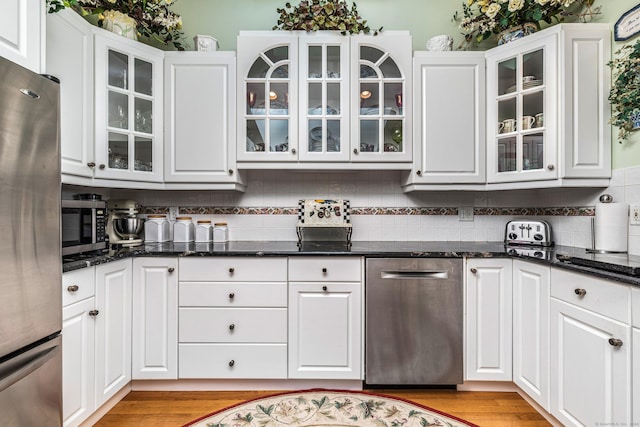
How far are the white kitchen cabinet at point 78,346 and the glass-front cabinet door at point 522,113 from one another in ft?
7.92

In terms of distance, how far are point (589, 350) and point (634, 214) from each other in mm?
879

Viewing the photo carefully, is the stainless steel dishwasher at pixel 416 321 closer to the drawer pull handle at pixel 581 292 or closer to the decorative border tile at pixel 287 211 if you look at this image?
the drawer pull handle at pixel 581 292

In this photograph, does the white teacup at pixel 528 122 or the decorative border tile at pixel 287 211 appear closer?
the white teacup at pixel 528 122

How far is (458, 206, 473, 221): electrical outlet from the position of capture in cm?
248

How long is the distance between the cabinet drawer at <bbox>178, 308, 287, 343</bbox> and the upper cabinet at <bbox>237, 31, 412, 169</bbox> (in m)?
0.95

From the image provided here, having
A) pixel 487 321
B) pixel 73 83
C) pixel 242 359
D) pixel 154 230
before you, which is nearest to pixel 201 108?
pixel 73 83

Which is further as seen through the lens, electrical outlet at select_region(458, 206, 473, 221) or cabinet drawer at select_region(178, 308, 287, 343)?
electrical outlet at select_region(458, 206, 473, 221)

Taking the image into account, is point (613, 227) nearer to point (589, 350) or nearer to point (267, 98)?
point (589, 350)

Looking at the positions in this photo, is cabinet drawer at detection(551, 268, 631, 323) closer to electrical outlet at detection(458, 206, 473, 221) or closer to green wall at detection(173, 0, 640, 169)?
electrical outlet at detection(458, 206, 473, 221)

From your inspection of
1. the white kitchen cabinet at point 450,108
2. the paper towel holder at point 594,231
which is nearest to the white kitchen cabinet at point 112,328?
the white kitchen cabinet at point 450,108

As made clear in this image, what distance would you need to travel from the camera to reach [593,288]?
1357 mm

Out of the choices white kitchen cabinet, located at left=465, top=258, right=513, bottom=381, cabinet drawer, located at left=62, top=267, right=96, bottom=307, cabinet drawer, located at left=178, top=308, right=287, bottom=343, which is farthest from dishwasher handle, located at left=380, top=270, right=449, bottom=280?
cabinet drawer, located at left=62, top=267, right=96, bottom=307

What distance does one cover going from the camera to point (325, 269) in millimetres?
1911

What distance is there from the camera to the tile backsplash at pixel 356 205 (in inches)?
97.9
